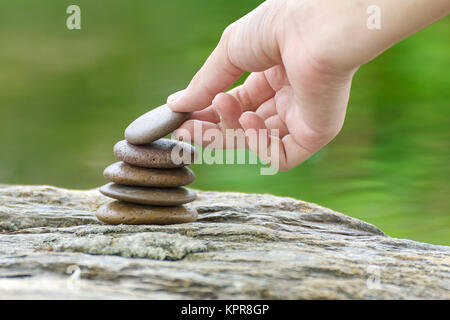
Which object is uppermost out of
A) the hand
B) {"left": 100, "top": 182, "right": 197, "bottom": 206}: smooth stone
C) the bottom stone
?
the hand

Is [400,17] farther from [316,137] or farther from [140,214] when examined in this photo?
[140,214]

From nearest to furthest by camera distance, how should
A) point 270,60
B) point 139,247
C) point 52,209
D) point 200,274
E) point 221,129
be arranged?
point 200,274, point 139,247, point 270,60, point 221,129, point 52,209

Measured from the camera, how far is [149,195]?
118cm

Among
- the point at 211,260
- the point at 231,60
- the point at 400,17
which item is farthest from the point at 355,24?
the point at 211,260

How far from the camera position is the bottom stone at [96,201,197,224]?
119 cm

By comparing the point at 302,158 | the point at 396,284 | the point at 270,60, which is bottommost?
the point at 396,284

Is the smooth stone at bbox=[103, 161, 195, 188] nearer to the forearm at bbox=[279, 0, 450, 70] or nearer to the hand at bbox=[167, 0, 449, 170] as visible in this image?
the hand at bbox=[167, 0, 449, 170]

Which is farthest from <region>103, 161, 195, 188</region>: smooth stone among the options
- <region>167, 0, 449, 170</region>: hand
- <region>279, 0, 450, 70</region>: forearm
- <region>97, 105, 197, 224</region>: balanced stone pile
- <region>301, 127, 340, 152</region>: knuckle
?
<region>279, 0, 450, 70</region>: forearm

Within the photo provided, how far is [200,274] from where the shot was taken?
83cm

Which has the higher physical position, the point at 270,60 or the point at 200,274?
the point at 270,60

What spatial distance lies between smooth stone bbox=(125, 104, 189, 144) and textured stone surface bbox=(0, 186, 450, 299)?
22cm

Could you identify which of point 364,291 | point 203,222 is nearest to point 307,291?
point 364,291

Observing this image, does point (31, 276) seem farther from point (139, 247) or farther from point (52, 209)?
point (52, 209)

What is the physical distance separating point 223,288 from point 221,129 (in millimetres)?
536
